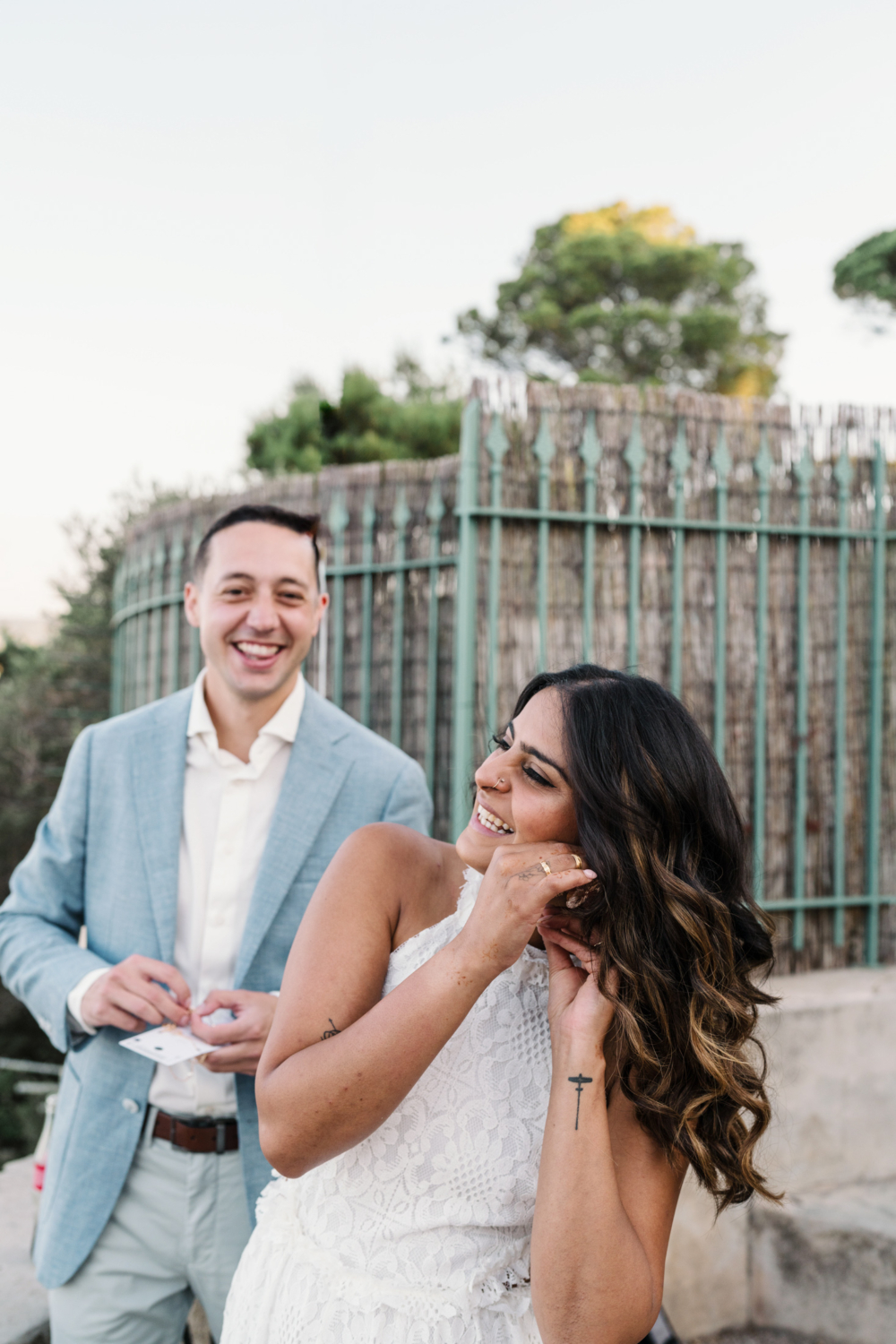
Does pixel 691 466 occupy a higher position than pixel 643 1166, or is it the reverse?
pixel 691 466

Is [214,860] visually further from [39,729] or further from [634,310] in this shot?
[634,310]

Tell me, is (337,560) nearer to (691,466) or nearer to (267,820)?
(691,466)

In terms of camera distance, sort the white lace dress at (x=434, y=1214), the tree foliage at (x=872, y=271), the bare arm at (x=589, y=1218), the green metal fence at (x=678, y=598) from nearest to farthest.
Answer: the bare arm at (x=589, y=1218)
the white lace dress at (x=434, y=1214)
the green metal fence at (x=678, y=598)
the tree foliage at (x=872, y=271)

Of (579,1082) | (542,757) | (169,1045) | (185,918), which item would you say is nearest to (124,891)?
(185,918)

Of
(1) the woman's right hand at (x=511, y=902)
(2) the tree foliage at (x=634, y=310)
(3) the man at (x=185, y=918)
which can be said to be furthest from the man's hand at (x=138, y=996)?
(2) the tree foliage at (x=634, y=310)

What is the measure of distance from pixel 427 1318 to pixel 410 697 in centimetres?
286

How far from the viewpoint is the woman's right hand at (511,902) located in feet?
4.93

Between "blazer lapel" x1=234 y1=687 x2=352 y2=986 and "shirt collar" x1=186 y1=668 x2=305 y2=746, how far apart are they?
0.07 ft

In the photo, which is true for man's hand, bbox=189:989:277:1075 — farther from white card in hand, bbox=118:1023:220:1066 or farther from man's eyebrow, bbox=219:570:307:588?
man's eyebrow, bbox=219:570:307:588

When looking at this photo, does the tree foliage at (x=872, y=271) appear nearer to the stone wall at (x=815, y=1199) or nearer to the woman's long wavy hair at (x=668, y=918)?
the stone wall at (x=815, y=1199)

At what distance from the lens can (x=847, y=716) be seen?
14.0ft

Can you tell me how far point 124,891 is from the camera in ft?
7.84

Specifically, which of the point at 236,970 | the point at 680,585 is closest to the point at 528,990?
the point at 236,970

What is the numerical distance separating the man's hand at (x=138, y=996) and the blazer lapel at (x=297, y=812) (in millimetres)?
157
